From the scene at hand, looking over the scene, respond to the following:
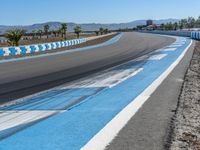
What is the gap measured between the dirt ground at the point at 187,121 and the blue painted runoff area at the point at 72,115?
3.38ft

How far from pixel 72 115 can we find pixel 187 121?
1902 millimetres

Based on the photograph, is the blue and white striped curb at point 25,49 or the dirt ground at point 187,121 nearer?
the dirt ground at point 187,121

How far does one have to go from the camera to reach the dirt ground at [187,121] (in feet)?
16.2

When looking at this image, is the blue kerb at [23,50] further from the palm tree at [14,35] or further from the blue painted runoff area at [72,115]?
the blue painted runoff area at [72,115]

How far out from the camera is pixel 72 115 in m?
6.77

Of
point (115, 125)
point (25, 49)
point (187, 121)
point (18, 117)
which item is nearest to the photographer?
point (115, 125)

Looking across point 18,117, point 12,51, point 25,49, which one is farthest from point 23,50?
point 18,117

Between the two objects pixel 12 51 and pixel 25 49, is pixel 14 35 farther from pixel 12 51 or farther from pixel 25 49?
pixel 12 51

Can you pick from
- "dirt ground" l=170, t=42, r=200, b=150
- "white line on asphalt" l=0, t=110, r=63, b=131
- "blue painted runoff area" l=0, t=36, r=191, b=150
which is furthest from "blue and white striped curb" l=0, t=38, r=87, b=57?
"white line on asphalt" l=0, t=110, r=63, b=131

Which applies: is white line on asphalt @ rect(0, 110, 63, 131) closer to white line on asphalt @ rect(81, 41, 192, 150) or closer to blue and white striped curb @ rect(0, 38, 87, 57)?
white line on asphalt @ rect(81, 41, 192, 150)

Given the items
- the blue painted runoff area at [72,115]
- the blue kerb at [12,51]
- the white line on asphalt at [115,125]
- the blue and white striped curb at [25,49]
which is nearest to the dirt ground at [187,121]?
the white line on asphalt at [115,125]

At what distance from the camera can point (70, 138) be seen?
5.18 meters

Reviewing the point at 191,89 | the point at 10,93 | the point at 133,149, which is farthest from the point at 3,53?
the point at 133,149

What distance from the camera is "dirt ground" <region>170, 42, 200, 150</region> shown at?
4948 millimetres
